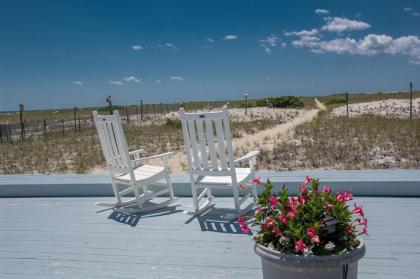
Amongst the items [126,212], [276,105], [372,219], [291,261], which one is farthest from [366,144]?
[276,105]

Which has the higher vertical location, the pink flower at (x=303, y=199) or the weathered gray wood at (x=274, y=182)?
the pink flower at (x=303, y=199)

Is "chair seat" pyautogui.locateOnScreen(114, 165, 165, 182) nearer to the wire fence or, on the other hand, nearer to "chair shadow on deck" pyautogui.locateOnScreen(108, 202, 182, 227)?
"chair shadow on deck" pyautogui.locateOnScreen(108, 202, 182, 227)

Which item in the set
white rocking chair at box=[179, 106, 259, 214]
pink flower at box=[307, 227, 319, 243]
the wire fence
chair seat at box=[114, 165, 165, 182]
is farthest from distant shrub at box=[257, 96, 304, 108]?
pink flower at box=[307, 227, 319, 243]

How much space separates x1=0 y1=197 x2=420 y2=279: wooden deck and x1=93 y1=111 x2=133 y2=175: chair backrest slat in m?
0.43

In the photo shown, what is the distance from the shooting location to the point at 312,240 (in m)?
1.38

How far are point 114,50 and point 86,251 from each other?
4305 cm

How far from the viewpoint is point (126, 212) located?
357cm

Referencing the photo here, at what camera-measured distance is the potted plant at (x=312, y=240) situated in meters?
1.44

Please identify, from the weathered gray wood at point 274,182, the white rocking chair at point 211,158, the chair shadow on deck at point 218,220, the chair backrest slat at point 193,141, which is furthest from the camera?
the weathered gray wood at point 274,182

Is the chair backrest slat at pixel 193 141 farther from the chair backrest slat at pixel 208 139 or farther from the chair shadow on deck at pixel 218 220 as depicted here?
the chair shadow on deck at pixel 218 220

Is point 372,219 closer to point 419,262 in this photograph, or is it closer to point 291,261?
point 419,262

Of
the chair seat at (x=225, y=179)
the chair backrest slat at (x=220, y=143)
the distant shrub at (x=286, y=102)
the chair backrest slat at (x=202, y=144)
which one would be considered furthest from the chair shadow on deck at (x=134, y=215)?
the distant shrub at (x=286, y=102)

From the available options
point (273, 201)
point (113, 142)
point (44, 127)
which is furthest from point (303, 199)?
point (44, 127)

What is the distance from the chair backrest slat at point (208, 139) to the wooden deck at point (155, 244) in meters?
0.42
